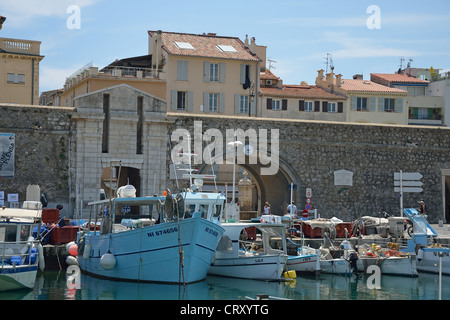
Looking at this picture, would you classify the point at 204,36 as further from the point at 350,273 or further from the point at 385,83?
the point at 350,273

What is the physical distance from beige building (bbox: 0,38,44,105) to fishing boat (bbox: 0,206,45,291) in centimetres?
2193

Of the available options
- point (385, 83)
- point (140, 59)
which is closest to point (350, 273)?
point (140, 59)

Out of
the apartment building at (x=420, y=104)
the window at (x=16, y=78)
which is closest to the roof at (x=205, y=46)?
the window at (x=16, y=78)

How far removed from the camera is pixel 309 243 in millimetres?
28000

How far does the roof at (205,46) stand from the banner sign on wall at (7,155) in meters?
15.0

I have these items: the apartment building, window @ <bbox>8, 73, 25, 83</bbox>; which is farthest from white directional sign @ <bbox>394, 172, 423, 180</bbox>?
window @ <bbox>8, 73, 25, 83</bbox>

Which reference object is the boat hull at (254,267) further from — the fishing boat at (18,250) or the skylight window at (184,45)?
the skylight window at (184,45)

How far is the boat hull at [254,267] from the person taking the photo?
2273cm

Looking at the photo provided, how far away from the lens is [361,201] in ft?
116

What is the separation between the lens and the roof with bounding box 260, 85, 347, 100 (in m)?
48.2

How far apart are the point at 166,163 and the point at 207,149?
1.86 m

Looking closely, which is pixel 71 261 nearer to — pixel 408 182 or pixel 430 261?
pixel 430 261

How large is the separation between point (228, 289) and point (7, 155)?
12971mm
